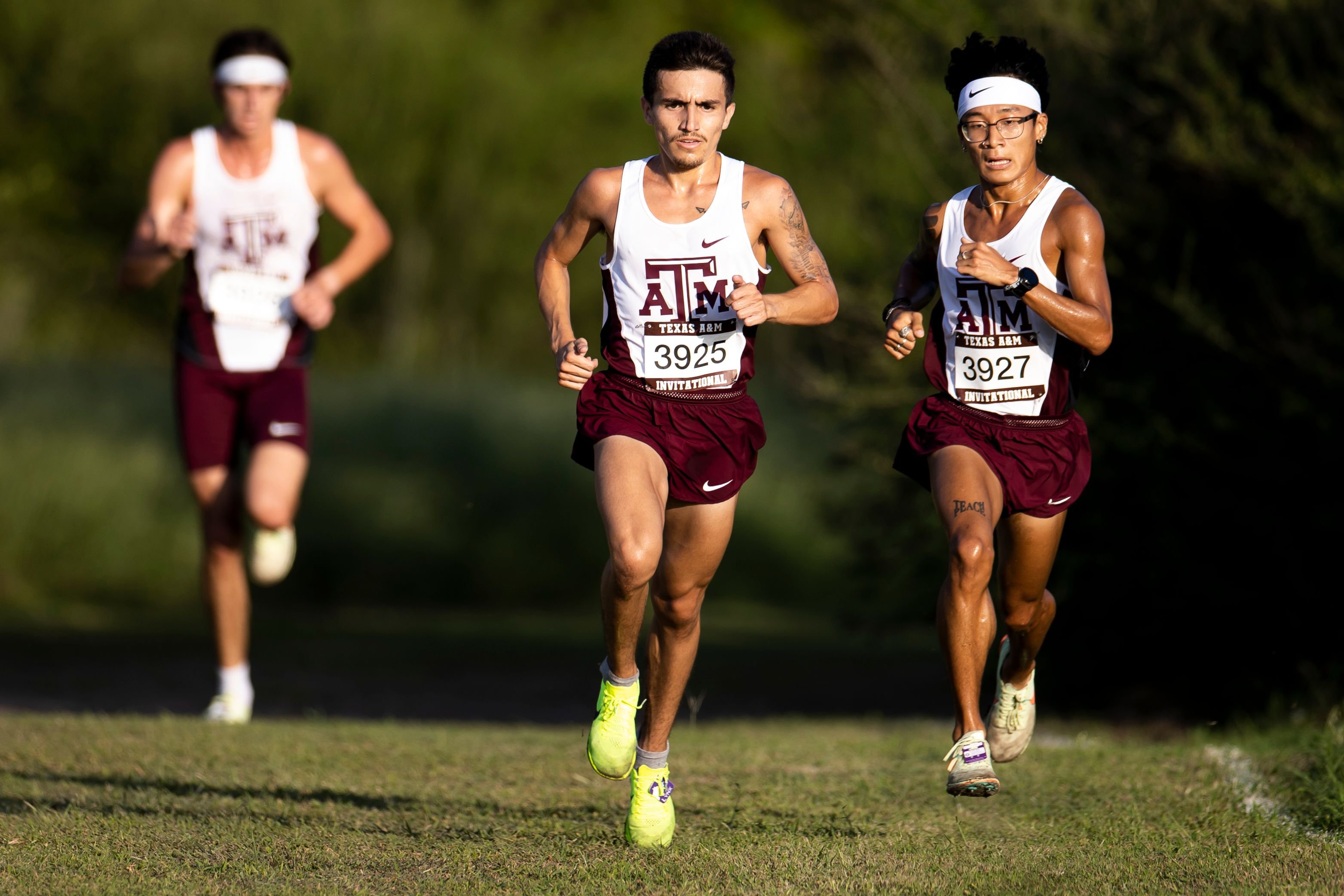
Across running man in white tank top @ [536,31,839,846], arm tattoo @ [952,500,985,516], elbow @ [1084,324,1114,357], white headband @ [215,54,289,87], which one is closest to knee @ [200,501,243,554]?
white headband @ [215,54,289,87]

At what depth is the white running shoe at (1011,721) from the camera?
232 inches

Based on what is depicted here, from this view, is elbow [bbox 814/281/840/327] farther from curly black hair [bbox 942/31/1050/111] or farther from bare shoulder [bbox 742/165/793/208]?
curly black hair [bbox 942/31/1050/111]

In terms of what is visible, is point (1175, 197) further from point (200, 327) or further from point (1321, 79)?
point (200, 327)

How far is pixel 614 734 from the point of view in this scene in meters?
5.16

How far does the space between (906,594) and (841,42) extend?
386 cm

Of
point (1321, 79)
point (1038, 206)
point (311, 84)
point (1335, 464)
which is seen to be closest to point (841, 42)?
point (1321, 79)

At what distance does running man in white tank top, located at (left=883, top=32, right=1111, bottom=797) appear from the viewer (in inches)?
211

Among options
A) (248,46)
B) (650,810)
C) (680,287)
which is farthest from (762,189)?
(248,46)

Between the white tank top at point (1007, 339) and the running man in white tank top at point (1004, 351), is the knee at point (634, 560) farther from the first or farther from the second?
the white tank top at point (1007, 339)

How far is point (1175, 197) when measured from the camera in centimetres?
970

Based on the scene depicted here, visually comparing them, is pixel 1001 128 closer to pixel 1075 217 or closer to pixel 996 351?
pixel 1075 217

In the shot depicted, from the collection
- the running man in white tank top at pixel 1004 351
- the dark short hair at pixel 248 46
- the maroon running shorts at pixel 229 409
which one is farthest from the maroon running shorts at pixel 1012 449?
the dark short hair at pixel 248 46

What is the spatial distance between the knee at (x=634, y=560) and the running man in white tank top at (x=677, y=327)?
16 cm

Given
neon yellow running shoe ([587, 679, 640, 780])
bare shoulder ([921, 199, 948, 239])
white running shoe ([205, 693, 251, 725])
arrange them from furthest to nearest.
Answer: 1. white running shoe ([205, 693, 251, 725])
2. bare shoulder ([921, 199, 948, 239])
3. neon yellow running shoe ([587, 679, 640, 780])
